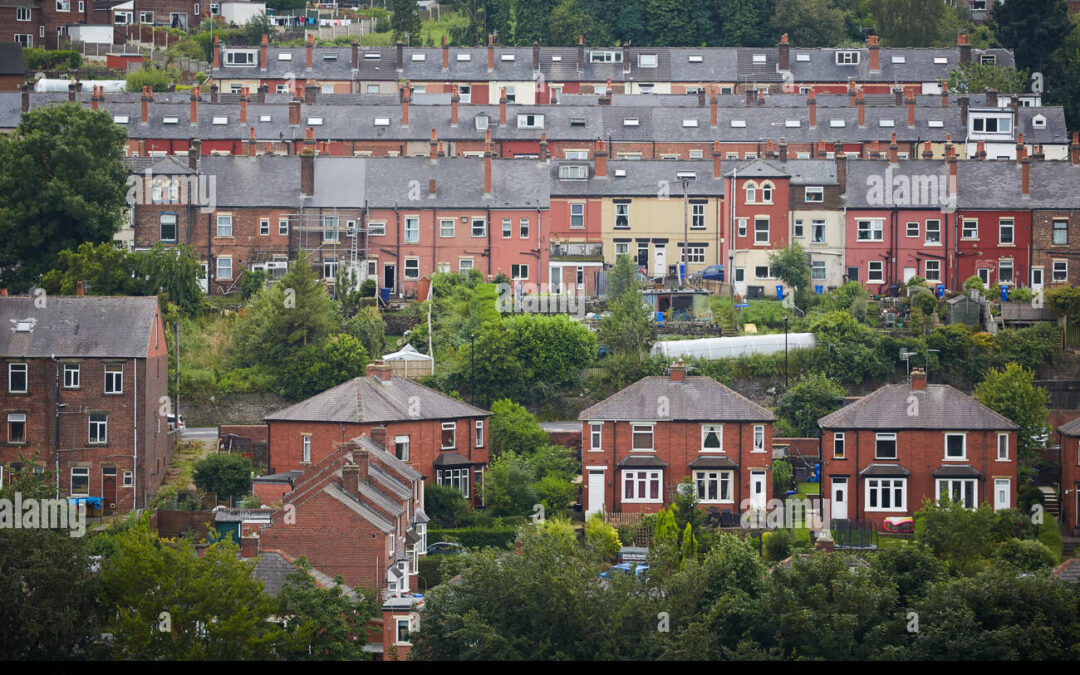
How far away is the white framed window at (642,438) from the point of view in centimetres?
7088

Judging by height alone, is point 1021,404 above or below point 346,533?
above

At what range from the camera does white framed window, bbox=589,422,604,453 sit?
7088 centimetres

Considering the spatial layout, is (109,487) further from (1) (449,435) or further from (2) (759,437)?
(2) (759,437)

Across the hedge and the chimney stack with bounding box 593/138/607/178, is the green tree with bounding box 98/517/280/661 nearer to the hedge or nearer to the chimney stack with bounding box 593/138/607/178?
the hedge

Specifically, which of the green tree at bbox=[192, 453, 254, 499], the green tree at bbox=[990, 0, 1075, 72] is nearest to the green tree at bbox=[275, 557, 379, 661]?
the green tree at bbox=[192, 453, 254, 499]

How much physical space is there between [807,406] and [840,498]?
6.32 metres

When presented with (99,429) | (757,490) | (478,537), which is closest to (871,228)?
(757,490)

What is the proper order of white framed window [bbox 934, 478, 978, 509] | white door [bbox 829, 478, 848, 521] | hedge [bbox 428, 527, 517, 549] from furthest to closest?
white door [bbox 829, 478, 848, 521]
white framed window [bbox 934, 478, 978, 509]
hedge [bbox 428, 527, 517, 549]

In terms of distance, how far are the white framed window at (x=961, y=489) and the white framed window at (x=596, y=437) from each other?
10.7 m

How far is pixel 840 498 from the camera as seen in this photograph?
69.6 m

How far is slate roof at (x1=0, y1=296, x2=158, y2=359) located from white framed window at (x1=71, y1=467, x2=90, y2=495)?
359 centimetres

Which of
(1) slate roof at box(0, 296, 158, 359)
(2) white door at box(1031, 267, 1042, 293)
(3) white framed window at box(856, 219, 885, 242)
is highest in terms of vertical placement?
(3) white framed window at box(856, 219, 885, 242)

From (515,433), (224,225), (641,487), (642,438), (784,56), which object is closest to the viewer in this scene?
(641,487)
